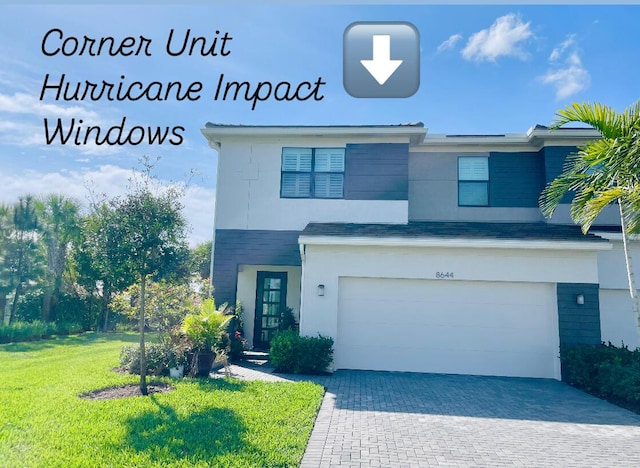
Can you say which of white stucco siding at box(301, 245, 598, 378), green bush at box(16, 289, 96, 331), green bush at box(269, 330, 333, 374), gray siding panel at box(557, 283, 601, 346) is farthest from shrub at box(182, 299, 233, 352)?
green bush at box(16, 289, 96, 331)

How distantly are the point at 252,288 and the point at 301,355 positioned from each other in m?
4.27

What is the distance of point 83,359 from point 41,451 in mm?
7448

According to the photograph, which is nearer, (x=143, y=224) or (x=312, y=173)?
(x=143, y=224)

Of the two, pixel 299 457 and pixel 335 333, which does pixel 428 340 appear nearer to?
pixel 335 333

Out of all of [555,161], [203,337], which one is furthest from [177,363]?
[555,161]

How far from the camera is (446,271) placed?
1042 cm

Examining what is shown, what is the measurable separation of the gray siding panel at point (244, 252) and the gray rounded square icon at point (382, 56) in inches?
323

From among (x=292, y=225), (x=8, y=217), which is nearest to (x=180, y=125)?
(x=292, y=225)

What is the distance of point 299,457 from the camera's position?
4.69m

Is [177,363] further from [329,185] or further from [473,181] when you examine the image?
[473,181]

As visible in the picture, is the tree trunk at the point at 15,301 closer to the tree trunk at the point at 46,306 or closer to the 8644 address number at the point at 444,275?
the tree trunk at the point at 46,306

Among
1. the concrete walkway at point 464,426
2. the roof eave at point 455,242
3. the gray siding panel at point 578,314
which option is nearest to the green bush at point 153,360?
the concrete walkway at point 464,426

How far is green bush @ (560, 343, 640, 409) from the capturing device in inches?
301

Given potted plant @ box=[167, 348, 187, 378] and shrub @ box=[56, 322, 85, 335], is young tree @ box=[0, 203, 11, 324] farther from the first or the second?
potted plant @ box=[167, 348, 187, 378]
